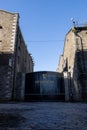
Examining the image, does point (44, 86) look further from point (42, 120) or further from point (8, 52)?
point (42, 120)

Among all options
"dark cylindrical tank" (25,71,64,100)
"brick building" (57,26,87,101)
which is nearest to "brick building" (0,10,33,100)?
"dark cylindrical tank" (25,71,64,100)

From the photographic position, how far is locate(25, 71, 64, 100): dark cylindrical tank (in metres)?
23.3

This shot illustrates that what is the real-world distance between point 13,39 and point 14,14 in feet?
10.8

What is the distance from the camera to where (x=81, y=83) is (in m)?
22.9

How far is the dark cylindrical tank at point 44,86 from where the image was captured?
76.3ft

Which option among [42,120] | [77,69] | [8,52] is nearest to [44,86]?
[77,69]

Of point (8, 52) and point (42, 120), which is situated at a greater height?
point (8, 52)

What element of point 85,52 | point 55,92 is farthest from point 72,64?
point 55,92

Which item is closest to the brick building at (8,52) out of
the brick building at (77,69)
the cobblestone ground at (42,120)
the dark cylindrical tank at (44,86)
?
the dark cylindrical tank at (44,86)

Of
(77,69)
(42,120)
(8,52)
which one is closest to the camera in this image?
(42,120)

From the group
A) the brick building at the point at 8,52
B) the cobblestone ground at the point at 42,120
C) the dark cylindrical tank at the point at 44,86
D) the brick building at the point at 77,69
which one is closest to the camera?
the cobblestone ground at the point at 42,120

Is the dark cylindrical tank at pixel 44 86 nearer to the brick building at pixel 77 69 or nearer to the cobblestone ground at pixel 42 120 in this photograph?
the brick building at pixel 77 69

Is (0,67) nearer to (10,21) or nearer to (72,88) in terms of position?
(10,21)

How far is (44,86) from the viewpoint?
2380cm
